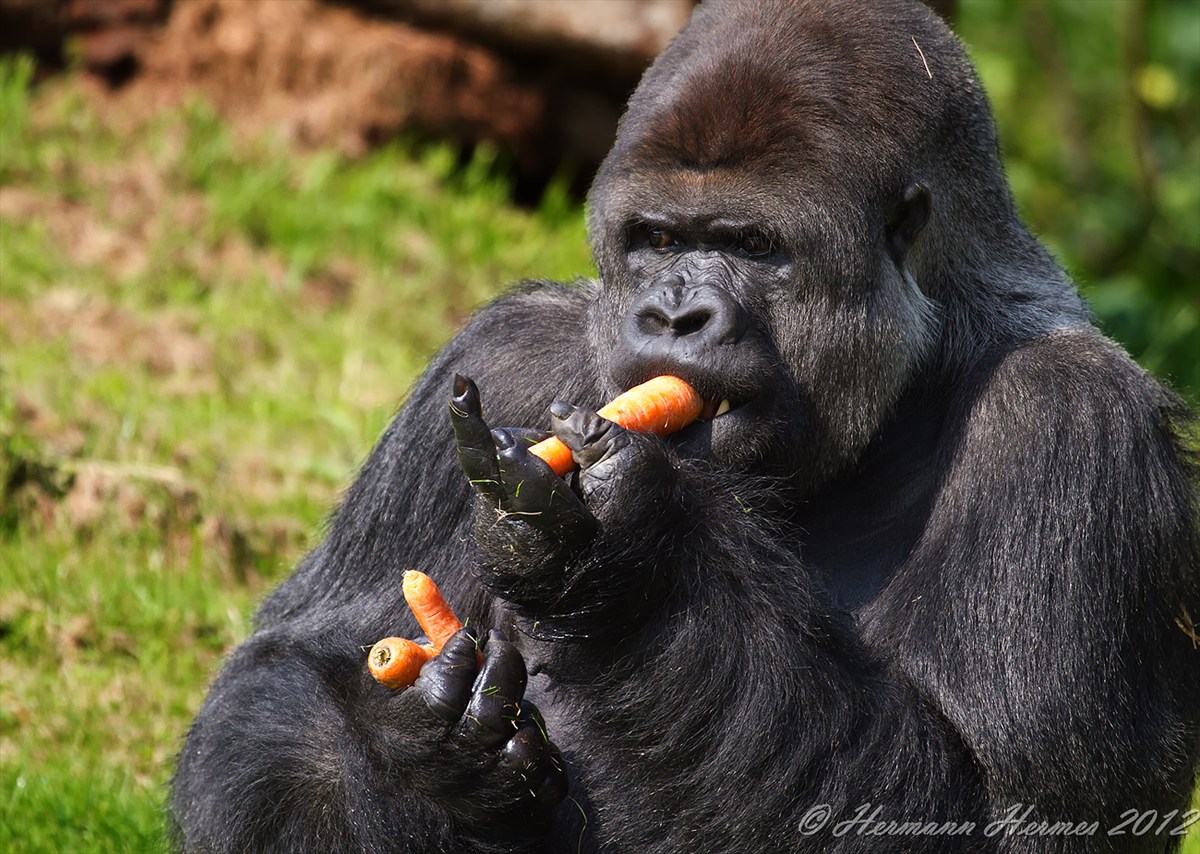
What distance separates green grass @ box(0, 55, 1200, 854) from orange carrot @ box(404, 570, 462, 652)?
1.49 m

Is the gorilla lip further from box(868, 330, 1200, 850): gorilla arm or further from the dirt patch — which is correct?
the dirt patch

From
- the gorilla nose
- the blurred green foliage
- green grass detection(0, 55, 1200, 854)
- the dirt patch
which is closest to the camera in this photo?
the gorilla nose

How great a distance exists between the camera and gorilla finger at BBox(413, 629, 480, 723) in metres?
3.93

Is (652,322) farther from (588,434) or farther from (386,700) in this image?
(386,700)

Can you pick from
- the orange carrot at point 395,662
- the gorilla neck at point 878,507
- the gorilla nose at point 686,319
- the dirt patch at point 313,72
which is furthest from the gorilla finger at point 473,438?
the dirt patch at point 313,72

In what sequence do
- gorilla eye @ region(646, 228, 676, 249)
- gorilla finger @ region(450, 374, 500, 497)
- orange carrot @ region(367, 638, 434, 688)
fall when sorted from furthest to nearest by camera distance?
1. gorilla eye @ region(646, 228, 676, 249)
2. orange carrot @ region(367, 638, 434, 688)
3. gorilla finger @ region(450, 374, 500, 497)

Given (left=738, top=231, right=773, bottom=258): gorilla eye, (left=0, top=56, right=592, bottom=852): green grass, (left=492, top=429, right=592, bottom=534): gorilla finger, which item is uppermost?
(left=738, top=231, right=773, bottom=258): gorilla eye

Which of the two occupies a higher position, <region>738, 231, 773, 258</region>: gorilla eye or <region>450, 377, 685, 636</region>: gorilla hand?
<region>738, 231, 773, 258</region>: gorilla eye

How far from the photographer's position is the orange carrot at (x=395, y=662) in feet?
A: 13.2

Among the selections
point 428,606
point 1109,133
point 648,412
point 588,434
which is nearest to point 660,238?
point 648,412

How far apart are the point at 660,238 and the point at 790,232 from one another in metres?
0.39

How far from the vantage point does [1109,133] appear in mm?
17766

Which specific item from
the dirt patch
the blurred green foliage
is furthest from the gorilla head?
the blurred green foliage

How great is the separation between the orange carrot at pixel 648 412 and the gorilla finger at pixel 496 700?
483 millimetres
